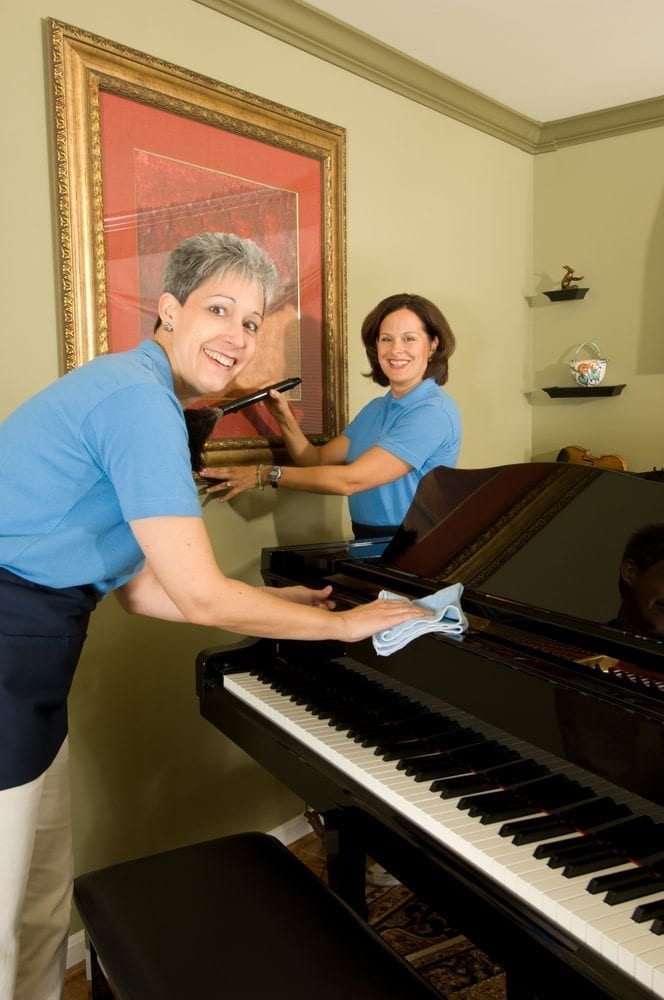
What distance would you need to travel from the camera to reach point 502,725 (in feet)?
4.16

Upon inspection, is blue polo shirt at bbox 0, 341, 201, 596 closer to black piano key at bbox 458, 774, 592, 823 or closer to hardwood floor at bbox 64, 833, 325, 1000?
black piano key at bbox 458, 774, 592, 823

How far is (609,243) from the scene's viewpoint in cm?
349

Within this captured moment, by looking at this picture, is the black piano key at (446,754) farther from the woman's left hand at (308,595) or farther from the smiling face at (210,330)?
the smiling face at (210,330)

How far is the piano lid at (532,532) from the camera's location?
1.47 meters

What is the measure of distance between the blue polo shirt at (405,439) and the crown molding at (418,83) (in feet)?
3.79

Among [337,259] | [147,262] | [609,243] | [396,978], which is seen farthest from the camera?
[609,243]

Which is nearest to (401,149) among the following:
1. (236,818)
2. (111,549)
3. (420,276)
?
(420,276)

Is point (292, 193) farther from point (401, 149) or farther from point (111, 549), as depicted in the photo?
point (111, 549)

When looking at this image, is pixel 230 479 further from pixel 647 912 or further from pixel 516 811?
pixel 647 912

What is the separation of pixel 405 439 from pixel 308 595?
0.73 metres

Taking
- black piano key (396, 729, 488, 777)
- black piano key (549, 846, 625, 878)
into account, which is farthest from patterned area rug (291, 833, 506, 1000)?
black piano key (549, 846, 625, 878)

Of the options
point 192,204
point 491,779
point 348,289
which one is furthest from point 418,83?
point 491,779

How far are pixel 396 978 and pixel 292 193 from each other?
2.16m

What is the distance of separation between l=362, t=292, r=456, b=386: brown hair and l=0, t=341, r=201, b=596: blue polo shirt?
133 cm
